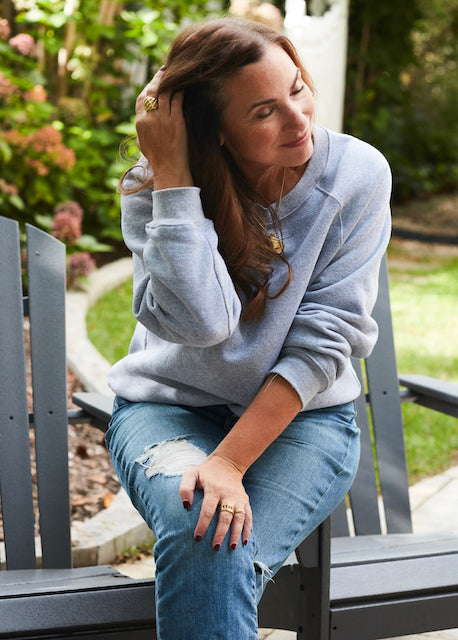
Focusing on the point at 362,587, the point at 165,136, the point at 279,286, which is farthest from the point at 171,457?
the point at 165,136

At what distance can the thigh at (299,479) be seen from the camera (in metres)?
1.66

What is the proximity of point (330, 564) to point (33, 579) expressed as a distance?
0.65 meters

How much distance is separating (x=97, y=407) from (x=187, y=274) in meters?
0.62

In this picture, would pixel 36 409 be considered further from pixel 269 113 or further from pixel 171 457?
pixel 269 113

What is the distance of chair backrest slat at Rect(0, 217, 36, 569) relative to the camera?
2135 mm

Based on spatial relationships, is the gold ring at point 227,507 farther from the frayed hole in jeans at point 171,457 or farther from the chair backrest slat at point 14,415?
the chair backrest slat at point 14,415

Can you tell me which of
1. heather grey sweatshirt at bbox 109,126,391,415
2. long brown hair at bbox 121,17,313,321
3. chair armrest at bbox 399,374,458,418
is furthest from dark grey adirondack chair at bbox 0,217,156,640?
chair armrest at bbox 399,374,458,418

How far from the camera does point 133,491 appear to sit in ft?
5.79

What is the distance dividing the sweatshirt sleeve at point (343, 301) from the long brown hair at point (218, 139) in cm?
8

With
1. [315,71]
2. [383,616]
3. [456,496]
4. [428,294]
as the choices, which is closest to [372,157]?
[383,616]

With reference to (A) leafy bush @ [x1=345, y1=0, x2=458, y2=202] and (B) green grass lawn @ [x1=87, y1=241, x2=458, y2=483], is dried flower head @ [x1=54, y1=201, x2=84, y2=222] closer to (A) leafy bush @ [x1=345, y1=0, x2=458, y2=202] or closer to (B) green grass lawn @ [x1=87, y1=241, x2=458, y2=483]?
(B) green grass lawn @ [x1=87, y1=241, x2=458, y2=483]

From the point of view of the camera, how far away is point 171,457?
170 centimetres

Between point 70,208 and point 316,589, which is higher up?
point 70,208

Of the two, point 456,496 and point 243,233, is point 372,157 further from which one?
point 456,496
